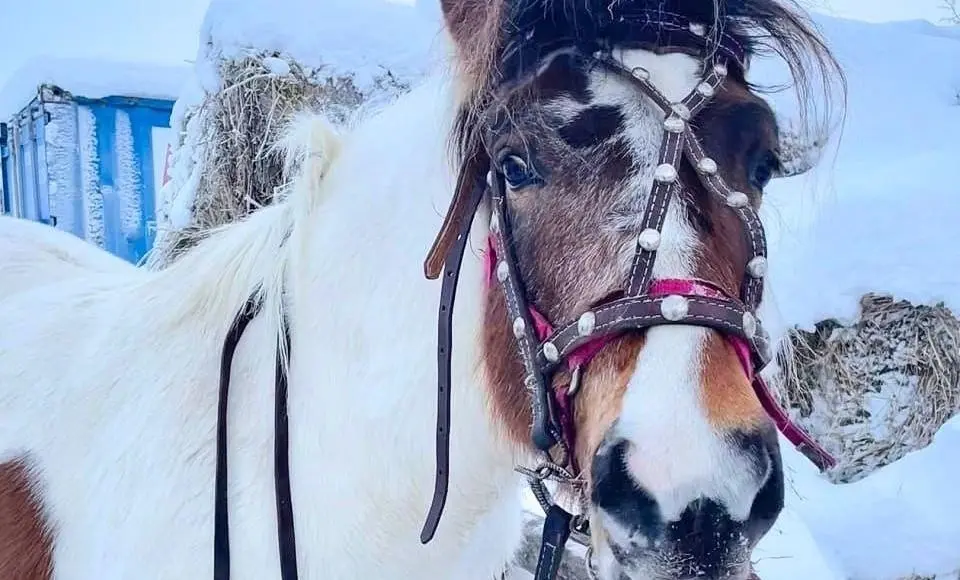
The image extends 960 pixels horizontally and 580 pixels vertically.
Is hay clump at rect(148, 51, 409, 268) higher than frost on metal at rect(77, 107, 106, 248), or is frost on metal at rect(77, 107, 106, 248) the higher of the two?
hay clump at rect(148, 51, 409, 268)

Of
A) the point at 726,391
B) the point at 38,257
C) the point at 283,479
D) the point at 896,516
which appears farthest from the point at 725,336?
the point at 896,516

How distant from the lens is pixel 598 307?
965 millimetres

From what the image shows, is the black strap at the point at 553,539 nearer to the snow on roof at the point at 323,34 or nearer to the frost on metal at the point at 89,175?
the snow on roof at the point at 323,34

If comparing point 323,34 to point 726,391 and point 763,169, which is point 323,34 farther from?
point 726,391

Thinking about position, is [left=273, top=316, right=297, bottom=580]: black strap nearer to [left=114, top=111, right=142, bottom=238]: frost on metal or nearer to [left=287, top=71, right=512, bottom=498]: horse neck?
[left=287, top=71, right=512, bottom=498]: horse neck

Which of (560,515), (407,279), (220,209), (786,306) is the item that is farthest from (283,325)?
(220,209)

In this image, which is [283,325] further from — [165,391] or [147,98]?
[147,98]

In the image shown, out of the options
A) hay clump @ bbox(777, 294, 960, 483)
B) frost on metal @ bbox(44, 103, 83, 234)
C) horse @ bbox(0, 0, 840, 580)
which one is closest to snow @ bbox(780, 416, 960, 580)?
hay clump @ bbox(777, 294, 960, 483)

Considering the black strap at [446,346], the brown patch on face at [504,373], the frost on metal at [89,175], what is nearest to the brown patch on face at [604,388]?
the brown patch on face at [504,373]

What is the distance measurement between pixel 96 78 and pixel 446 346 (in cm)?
753

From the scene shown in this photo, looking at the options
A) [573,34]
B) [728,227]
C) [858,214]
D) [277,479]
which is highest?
[573,34]

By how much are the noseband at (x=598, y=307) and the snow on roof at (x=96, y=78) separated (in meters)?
7.30

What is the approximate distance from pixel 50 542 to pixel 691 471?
1.24 metres

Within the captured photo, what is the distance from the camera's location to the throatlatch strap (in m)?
1.25
